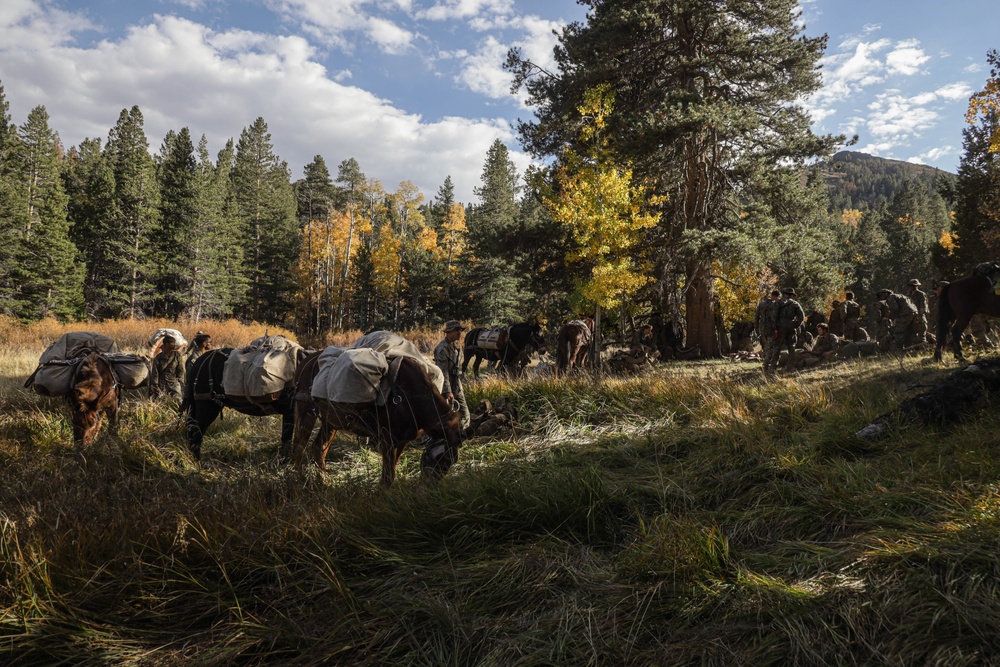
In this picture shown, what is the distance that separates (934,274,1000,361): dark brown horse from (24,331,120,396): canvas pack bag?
43.9ft

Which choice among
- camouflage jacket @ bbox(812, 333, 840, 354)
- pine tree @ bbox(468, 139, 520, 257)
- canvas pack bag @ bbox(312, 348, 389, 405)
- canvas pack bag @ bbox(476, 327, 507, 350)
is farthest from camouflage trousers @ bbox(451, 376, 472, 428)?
pine tree @ bbox(468, 139, 520, 257)

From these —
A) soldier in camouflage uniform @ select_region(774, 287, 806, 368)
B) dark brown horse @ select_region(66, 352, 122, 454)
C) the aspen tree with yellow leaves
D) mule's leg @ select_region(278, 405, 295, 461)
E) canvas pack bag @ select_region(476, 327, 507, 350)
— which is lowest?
mule's leg @ select_region(278, 405, 295, 461)

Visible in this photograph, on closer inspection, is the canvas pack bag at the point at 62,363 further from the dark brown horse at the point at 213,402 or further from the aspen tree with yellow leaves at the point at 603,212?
the aspen tree with yellow leaves at the point at 603,212

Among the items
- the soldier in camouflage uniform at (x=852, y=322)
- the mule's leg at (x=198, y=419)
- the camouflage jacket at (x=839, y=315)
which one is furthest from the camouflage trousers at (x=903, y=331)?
the mule's leg at (x=198, y=419)

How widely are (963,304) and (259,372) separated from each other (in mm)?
11529

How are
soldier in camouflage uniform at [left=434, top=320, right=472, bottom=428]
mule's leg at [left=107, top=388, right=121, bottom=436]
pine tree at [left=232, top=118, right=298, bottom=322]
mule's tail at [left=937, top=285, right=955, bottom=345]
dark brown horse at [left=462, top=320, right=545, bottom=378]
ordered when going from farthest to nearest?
pine tree at [left=232, top=118, right=298, bottom=322]
dark brown horse at [left=462, top=320, right=545, bottom=378]
mule's tail at [left=937, top=285, right=955, bottom=345]
soldier in camouflage uniform at [left=434, top=320, right=472, bottom=428]
mule's leg at [left=107, top=388, right=121, bottom=436]

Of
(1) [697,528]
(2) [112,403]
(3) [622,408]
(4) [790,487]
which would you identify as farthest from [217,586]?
(3) [622,408]

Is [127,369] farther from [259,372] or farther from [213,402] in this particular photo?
[259,372]

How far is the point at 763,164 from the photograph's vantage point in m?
14.7

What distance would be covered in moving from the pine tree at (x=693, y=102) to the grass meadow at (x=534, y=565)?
36.0ft

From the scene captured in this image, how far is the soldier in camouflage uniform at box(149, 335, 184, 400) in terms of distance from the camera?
9500mm

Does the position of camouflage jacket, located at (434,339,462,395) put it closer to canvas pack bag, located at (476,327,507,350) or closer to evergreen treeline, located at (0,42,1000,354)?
canvas pack bag, located at (476,327,507,350)

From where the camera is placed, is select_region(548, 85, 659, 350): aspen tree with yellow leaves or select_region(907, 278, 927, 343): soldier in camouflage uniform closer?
select_region(907, 278, 927, 343): soldier in camouflage uniform

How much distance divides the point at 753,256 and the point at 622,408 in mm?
8171
